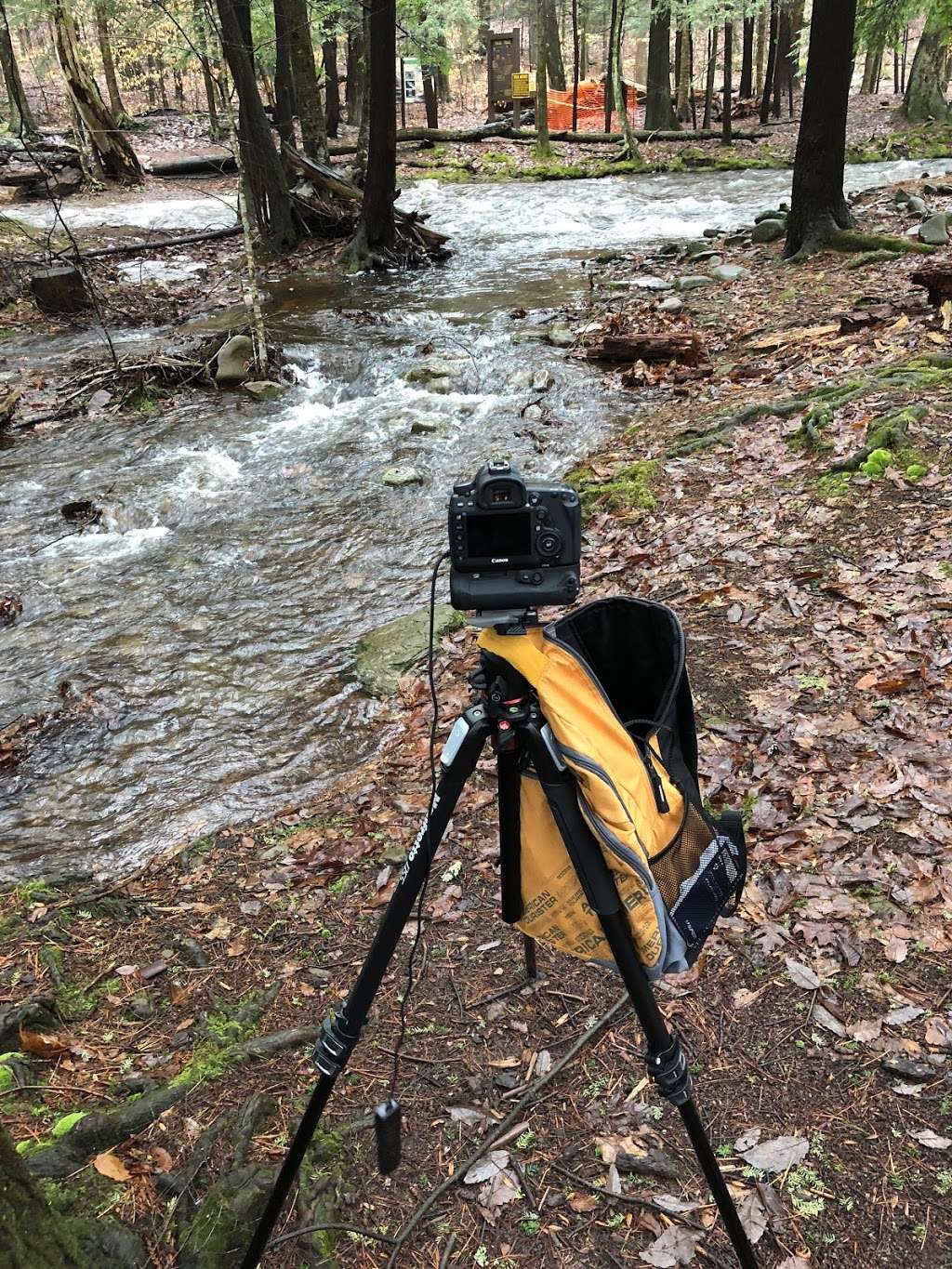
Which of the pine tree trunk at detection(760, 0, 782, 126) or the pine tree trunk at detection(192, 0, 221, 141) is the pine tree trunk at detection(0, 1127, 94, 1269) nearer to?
the pine tree trunk at detection(192, 0, 221, 141)

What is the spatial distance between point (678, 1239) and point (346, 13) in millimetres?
32035

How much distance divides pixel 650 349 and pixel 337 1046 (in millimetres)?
9273

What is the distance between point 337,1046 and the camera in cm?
188

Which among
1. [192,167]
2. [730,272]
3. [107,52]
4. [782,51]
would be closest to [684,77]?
[782,51]

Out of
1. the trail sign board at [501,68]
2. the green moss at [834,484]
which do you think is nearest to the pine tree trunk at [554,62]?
the trail sign board at [501,68]

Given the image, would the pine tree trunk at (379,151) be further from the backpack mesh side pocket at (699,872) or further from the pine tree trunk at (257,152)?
the backpack mesh side pocket at (699,872)

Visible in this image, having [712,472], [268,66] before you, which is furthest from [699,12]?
[712,472]

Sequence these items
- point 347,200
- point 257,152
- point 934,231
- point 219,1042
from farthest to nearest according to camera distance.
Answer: point 347,200
point 257,152
point 934,231
point 219,1042

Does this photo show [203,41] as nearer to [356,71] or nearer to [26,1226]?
[26,1226]

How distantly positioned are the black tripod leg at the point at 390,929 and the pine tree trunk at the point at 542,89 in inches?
1041

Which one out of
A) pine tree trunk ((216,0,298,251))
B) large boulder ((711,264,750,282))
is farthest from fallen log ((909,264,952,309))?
pine tree trunk ((216,0,298,251))

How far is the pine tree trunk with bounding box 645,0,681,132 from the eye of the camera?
24.3m

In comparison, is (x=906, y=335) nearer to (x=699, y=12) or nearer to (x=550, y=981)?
(x=550, y=981)

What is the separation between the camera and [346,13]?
25969mm
